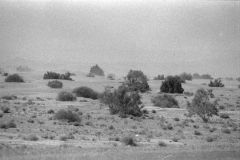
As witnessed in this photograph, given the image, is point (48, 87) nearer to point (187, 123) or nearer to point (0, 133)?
point (187, 123)

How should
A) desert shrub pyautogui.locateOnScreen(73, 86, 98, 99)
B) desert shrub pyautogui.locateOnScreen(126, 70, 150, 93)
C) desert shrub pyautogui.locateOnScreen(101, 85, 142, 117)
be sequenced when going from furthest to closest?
desert shrub pyautogui.locateOnScreen(126, 70, 150, 93) → desert shrub pyautogui.locateOnScreen(73, 86, 98, 99) → desert shrub pyautogui.locateOnScreen(101, 85, 142, 117)

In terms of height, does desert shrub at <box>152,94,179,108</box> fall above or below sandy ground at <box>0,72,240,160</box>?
above

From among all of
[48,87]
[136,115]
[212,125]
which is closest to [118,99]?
[136,115]

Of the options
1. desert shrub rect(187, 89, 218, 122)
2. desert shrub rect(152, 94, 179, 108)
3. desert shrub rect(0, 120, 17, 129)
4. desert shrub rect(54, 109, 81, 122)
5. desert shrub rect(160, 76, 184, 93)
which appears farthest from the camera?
desert shrub rect(160, 76, 184, 93)

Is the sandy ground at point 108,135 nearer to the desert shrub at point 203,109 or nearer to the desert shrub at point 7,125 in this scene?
the desert shrub at point 7,125

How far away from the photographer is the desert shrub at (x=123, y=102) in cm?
3997

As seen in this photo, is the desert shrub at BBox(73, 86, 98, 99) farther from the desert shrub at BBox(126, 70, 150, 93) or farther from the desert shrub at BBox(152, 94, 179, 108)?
the desert shrub at BBox(152, 94, 179, 108)

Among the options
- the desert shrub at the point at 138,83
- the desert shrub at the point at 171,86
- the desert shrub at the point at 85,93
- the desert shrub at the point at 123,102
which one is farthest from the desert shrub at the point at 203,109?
the desert shrub at the point at 171,86

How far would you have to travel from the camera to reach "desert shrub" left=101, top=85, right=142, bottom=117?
3997cm

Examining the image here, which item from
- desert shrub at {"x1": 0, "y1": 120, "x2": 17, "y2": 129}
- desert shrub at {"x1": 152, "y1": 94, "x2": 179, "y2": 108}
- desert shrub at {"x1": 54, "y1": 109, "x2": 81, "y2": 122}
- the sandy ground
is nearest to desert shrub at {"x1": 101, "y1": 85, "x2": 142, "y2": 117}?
the sandy ground

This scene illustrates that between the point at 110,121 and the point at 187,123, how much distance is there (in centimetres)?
617

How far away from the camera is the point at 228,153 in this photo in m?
21.8

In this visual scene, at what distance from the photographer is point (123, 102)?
40781 mm

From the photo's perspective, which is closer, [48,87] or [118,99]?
[118,99]
